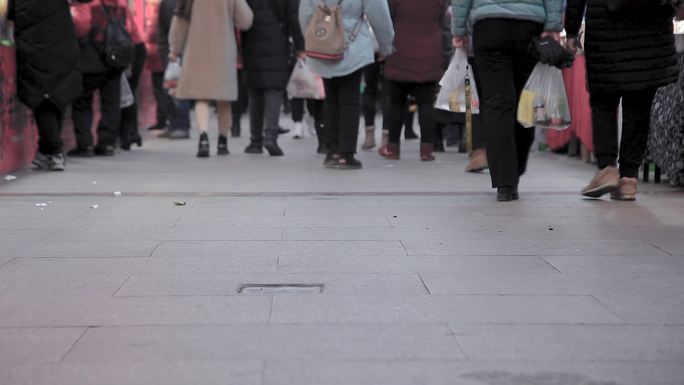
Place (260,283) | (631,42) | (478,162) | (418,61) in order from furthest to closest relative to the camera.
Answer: (418,61) < (478,162) < (631,42) < (260,283)

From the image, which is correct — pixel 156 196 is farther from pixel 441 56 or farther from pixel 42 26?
pixel 441 56

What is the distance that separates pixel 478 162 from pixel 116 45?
3.50 metres

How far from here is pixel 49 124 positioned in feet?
29.7

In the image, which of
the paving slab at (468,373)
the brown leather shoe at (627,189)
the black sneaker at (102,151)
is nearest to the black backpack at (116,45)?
the black sneaker at (102,151)

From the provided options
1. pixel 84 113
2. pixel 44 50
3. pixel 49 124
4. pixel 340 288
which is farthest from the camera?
pixel 84 113

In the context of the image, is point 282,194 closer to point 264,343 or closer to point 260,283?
point 260,283

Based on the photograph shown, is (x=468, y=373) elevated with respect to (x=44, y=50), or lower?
lower

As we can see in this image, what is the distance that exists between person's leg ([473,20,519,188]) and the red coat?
3346mm

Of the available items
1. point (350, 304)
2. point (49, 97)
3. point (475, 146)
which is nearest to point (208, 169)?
point (49, 97)

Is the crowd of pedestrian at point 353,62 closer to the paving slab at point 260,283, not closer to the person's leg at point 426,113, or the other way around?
the person's leg at point 426,113

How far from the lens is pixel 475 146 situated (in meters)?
9.71

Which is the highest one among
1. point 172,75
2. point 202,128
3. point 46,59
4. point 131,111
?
point 46,59

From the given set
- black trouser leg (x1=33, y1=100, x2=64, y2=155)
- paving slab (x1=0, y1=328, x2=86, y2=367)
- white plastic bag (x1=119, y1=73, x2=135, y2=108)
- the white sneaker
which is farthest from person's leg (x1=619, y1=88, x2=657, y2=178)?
the white sneaker


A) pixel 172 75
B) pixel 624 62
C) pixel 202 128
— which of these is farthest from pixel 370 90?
pixel 624 62
